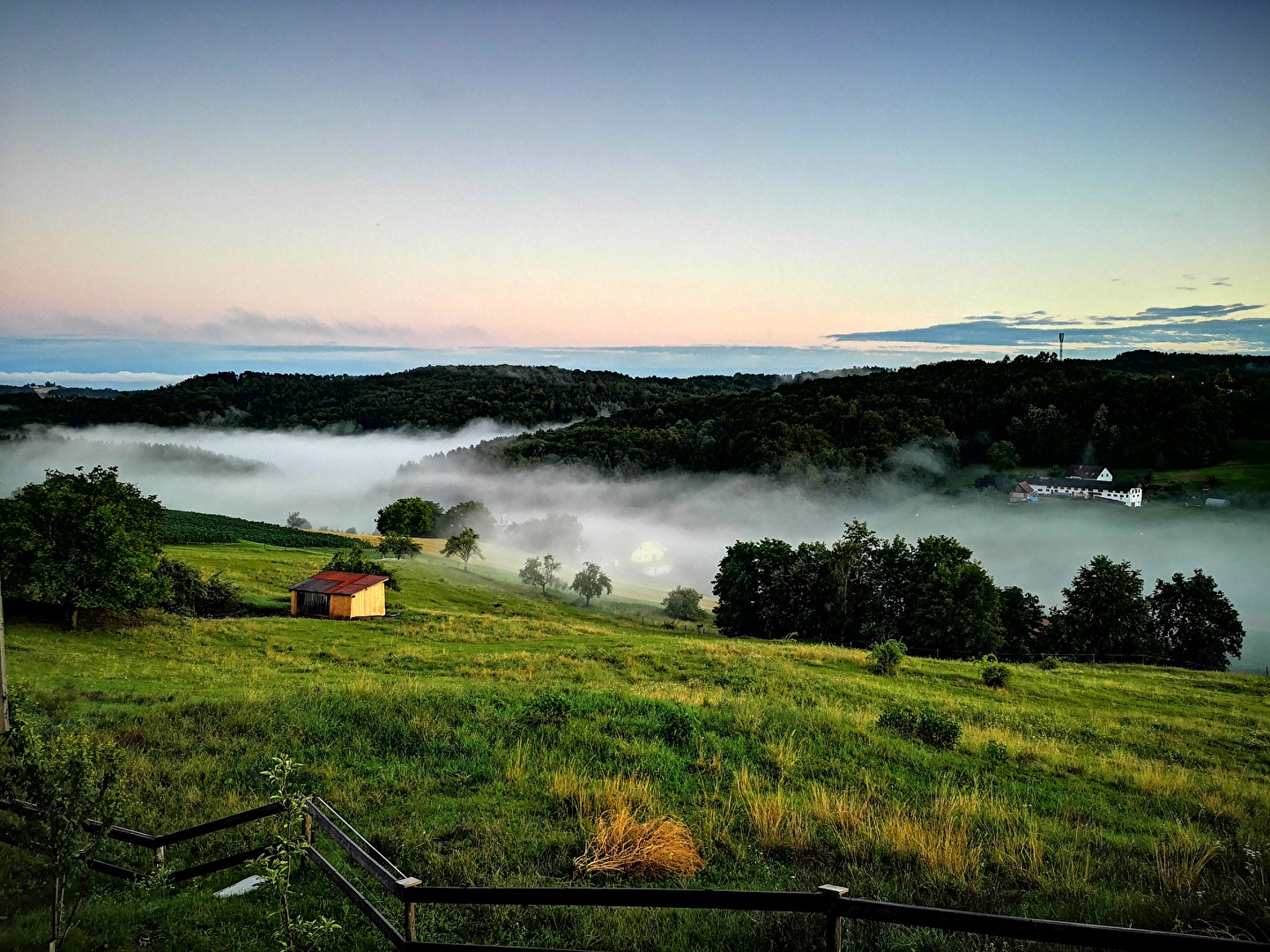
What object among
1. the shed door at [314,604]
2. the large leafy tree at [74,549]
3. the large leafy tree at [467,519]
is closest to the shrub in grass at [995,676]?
the large leafy tree at [74,549]

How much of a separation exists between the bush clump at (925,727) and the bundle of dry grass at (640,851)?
733 centimetres

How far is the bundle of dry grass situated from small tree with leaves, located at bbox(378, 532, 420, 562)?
253 ft

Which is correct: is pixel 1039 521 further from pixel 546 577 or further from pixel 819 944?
pixel 819 944

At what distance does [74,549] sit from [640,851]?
3054cm

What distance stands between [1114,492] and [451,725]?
149080 mm

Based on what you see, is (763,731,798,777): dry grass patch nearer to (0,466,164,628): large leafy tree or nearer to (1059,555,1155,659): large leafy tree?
(0,466,164,628): large leafy tree

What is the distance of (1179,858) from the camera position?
7.60 metres

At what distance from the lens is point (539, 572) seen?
86.4 metres

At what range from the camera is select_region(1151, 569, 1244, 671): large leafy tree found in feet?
181

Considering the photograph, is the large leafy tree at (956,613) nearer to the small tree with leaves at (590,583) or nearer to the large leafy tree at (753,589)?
the large leafy tree at (753,589)

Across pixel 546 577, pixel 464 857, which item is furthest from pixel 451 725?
pixel 546 577

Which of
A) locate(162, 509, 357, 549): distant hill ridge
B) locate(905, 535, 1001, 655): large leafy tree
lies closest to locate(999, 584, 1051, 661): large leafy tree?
locate(905, 535, 1001, 655): large leafy tree

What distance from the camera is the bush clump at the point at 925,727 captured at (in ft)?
42.5

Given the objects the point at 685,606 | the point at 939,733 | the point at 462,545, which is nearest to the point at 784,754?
the point at 939,733
